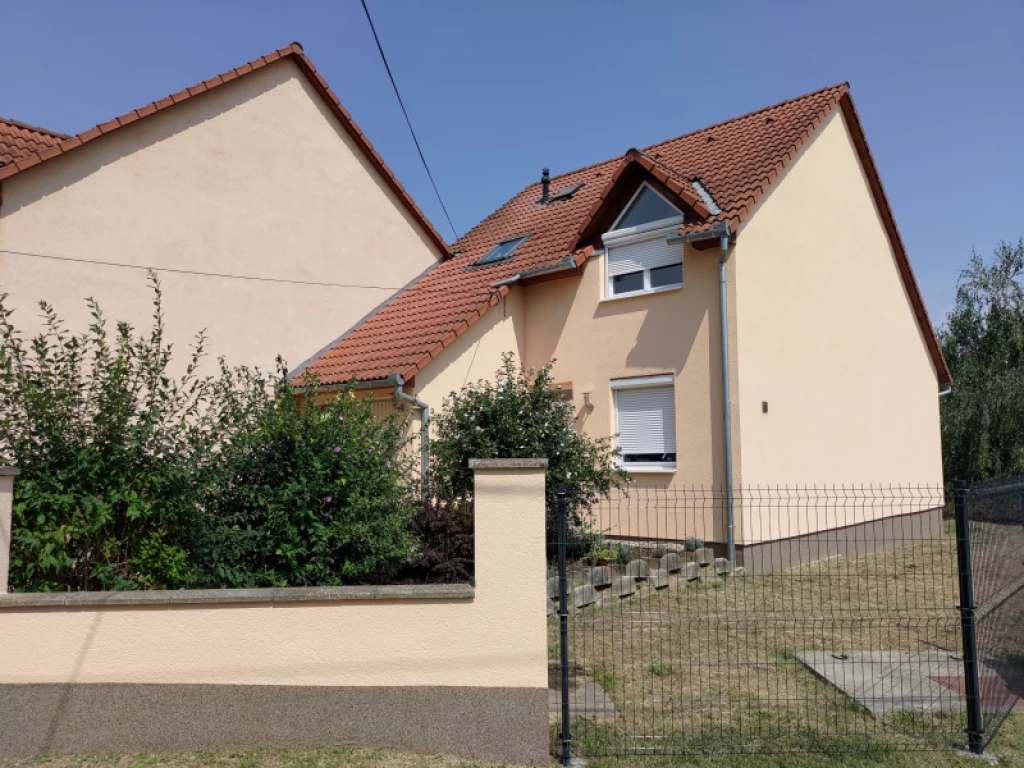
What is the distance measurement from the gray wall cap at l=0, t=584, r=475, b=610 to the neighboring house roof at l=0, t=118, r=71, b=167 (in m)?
7.44

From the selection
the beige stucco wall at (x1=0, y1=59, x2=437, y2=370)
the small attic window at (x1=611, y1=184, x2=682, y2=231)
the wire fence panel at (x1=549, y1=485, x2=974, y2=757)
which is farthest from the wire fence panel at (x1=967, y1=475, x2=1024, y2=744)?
the beige stucco wall at (x1=0, y1=59, x2=437, y2=370)

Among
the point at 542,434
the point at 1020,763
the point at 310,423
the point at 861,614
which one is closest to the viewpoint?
the point at 1020,763

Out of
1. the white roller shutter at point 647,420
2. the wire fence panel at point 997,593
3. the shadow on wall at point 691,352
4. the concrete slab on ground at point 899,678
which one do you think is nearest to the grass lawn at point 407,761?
the wire fence panel at point 997,593

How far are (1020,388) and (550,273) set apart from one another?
14569 mm

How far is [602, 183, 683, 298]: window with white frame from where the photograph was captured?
39.9ft

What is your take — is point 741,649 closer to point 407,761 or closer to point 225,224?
point 407,761

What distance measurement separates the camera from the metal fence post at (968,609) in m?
5.16

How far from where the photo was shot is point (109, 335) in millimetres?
10938

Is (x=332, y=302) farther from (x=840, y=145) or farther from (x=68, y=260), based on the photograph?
(x=840, y=145)

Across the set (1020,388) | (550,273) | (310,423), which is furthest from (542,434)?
(1020,388)

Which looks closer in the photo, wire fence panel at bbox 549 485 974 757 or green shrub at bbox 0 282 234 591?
wire fence panel at bbox 549 485 974 757

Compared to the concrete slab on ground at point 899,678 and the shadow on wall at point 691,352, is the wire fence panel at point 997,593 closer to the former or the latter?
the concrete slab on ground at point 899,678

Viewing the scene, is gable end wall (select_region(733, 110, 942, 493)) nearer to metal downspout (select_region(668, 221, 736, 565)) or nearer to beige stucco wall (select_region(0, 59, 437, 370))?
metal downspout (select_region(668, 221, 736, 565))

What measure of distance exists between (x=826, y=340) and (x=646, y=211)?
3881mm
